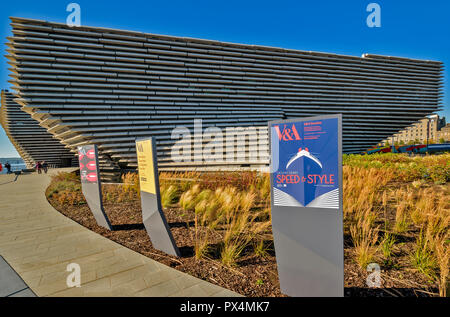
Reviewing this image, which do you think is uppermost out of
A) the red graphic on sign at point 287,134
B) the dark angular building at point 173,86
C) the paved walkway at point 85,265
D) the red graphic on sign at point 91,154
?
the dark angular building at point 173,86

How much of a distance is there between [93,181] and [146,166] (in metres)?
2.21

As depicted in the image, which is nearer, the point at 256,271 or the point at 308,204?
the point at 308,204

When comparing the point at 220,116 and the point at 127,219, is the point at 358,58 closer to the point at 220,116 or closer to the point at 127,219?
the point at 220,116

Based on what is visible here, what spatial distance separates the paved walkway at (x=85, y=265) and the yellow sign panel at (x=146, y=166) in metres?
1.03

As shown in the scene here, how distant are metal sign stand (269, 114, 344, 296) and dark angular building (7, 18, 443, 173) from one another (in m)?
15.9

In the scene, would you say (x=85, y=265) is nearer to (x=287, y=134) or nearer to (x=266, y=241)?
(x=266, y=241)

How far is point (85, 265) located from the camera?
3330mm

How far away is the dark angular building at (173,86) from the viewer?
14.6 m

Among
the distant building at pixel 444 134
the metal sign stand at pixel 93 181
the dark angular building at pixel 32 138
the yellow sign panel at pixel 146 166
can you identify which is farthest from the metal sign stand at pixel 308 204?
the distant building at pixel 444 134

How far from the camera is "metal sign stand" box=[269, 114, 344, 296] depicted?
2227 mm

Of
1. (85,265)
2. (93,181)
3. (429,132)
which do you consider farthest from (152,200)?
(429,132)

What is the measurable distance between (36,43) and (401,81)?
32.3 m

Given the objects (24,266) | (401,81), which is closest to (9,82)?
(24,266)

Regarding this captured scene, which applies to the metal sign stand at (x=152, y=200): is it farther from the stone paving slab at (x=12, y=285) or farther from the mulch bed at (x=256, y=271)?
the stone paving slab at (x=12, y=285)
